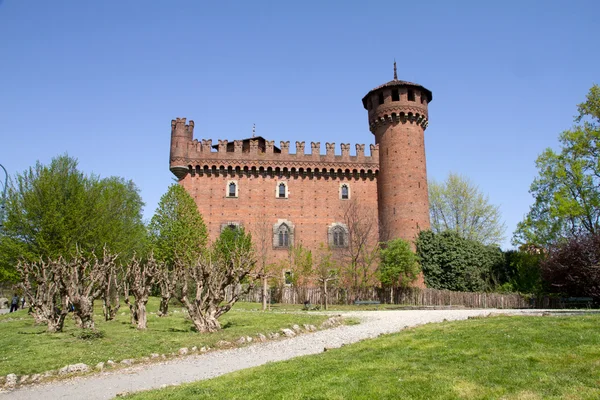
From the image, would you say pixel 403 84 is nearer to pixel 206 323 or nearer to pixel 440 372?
pixel 206 323

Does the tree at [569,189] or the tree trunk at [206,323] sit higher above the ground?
the tree at [569,189]

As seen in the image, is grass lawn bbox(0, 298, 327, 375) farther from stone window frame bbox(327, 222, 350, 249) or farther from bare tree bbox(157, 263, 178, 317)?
stone window frame bbox(327, 222, 350, 249)

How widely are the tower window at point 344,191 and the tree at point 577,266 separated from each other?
1746 centimetres

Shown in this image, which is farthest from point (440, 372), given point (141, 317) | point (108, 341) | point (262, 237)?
point (262, 237)

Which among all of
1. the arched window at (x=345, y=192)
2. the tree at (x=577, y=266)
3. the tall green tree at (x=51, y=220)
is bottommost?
the tree at (x=577, y=266)

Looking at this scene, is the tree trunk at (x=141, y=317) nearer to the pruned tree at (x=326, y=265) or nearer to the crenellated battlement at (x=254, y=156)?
the pruned tree at (x=326, y=265)

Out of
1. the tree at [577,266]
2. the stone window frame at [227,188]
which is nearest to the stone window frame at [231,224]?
the stone window frame at [227,188]

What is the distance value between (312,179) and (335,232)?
4.94 metres

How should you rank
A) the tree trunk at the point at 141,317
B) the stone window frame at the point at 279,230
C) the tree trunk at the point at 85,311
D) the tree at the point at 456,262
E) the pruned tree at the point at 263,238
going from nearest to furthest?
the tree trunk at the point at 85,311 → the tree trunk at the point at 141,317 → the tree at the point at 456,262 → the pruned tree at the point at 263,238 → the stone window frame at the point at 279,230

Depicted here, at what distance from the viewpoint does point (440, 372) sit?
304 inches

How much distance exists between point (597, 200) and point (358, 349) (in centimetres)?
2574

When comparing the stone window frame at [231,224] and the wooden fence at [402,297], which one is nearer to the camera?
the wooden fence at [402,297]

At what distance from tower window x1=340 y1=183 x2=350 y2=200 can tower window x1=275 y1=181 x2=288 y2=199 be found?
469cm

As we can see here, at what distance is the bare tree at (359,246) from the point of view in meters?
35.8
